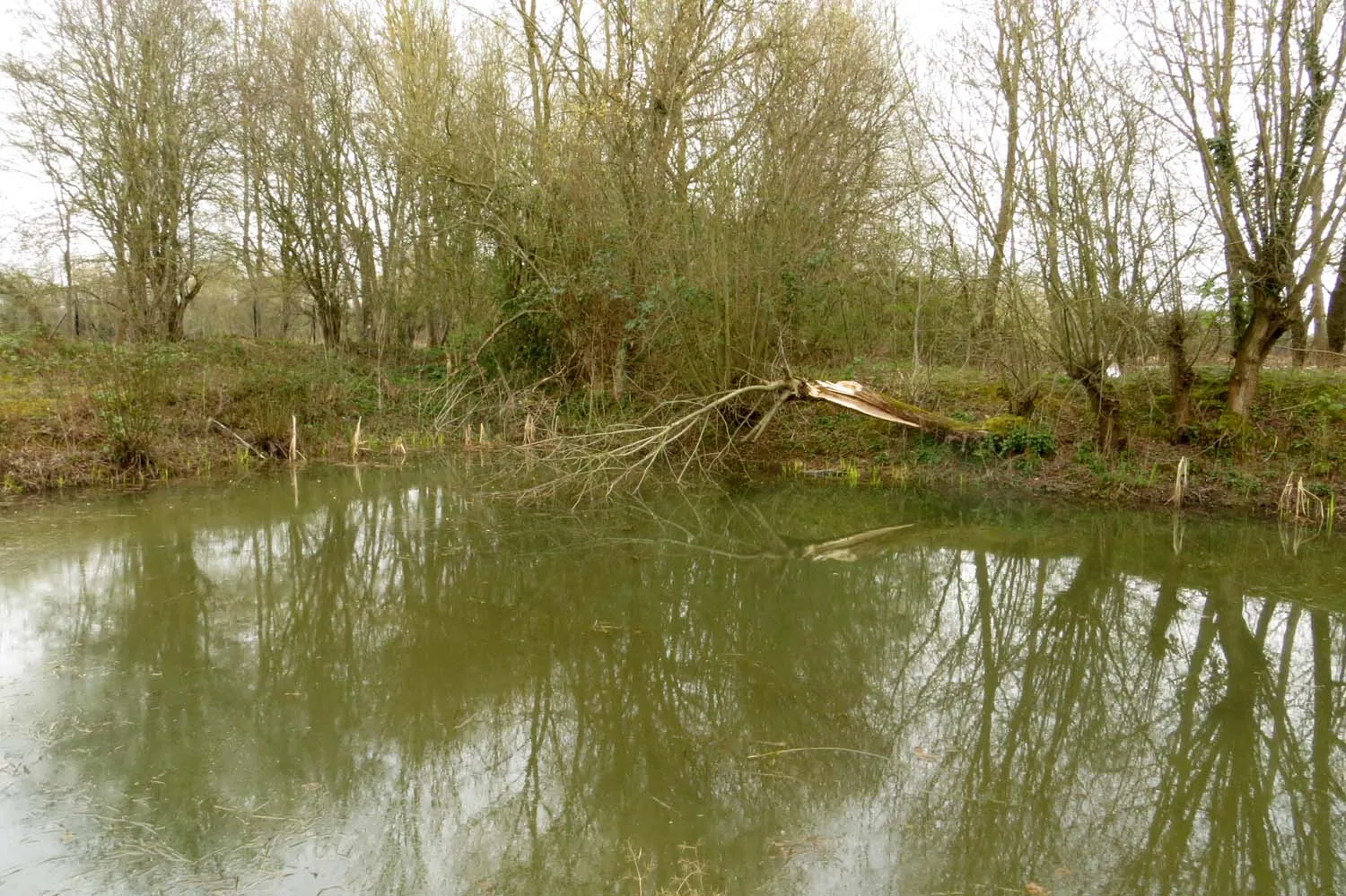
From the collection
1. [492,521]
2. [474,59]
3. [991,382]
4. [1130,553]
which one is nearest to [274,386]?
[492,521]

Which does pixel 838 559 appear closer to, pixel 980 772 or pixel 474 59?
pixel 980 772

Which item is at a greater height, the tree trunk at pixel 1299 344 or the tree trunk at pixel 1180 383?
the tree trunk at pixel 1299 344

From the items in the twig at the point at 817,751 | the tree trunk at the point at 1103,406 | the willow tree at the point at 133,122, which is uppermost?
the willow tree at the point at 133,122

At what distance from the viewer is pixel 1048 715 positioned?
4.82 metres

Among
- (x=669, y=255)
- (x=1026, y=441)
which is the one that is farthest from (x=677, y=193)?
(x=1026, y=441)

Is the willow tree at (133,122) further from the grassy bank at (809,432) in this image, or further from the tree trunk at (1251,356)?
the tree trunk at (1251,356)

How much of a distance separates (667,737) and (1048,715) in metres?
2.19

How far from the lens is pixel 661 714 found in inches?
184

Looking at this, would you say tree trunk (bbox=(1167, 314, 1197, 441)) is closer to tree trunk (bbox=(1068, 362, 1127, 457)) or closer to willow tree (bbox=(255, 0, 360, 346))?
tree trunk (bbox=(1068, 362, 1127, 457))

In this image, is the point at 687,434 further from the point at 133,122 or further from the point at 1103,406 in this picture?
the point at 133,122

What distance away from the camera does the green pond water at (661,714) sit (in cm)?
338

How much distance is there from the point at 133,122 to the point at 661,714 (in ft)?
52.3

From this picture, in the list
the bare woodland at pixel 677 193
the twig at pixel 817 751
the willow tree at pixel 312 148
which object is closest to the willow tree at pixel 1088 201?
the bare woodland at pixel 677 193

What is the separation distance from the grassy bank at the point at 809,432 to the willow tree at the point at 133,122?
2.07 meters
